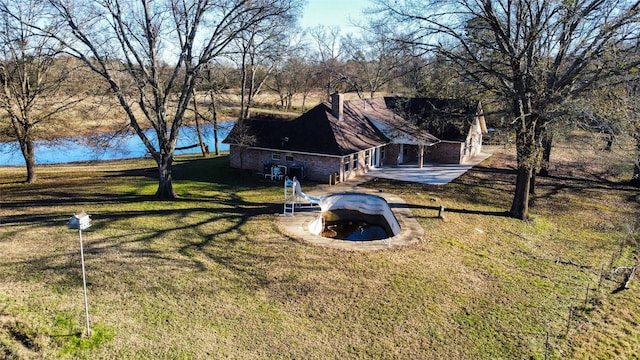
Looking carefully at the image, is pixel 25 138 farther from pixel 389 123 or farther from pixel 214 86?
pixel 389 123

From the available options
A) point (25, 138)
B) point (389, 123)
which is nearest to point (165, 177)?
point (25, 138)

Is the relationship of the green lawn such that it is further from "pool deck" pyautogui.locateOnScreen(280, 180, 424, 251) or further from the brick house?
the brick house

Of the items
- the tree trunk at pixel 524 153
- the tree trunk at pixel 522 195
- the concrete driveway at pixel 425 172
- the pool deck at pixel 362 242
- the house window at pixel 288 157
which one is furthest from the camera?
the concrete driveway at pixel 425 172

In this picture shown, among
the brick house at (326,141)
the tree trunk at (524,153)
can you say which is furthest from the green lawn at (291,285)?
the brick house at (326,141)

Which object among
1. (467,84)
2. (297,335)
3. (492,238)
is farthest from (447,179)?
(297,335)

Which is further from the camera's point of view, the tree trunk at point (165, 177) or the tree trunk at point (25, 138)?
the tree trunk at point (25, 138)

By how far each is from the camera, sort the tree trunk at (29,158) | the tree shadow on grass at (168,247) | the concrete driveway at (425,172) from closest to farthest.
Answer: the tree shadow on grass at (168,247) < the tree trunk at (29,158) < the concrete driveway at (425,172)

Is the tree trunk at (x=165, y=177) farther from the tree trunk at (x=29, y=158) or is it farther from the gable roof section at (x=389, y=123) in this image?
the gable roof section at (x=389, y=123)

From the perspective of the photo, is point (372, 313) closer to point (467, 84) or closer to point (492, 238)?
point (492, 238)
